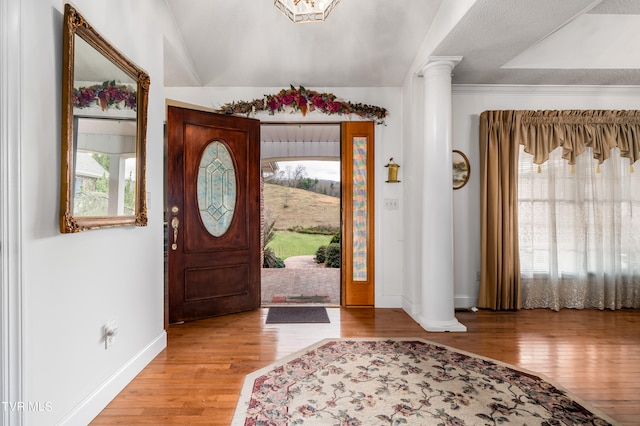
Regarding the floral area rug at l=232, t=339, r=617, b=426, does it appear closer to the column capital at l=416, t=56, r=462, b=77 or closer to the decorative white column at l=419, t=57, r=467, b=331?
the decorative white column at l=419, t=57, r=467, b=331

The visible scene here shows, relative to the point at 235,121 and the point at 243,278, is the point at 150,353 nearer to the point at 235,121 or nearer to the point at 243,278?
the point at 243,278

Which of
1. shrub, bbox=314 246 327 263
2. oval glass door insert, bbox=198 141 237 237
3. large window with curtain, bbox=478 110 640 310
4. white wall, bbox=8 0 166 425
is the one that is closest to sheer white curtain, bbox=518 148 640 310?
large window with curtain, bbox=478 110 640 310

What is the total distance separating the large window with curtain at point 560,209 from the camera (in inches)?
159

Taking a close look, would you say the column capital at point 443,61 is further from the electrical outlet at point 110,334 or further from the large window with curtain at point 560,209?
the electrical outlet at point 110,334

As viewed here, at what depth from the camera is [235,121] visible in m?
3.98

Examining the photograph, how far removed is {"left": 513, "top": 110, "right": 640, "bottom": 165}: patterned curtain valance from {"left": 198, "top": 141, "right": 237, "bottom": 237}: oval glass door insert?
3.35 m

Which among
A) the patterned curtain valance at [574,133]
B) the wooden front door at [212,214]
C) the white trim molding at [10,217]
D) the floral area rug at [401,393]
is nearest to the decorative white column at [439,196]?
the floral area rug at [401,393]

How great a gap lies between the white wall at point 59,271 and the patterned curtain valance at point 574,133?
407 centimetres

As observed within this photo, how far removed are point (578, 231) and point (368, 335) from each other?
2913 mm

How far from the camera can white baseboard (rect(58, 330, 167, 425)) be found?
177cm

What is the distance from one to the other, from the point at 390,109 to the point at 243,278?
105 inches

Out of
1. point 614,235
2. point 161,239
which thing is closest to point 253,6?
point 161,239

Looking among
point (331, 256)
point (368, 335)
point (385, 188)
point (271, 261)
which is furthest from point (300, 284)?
point (368, 335)

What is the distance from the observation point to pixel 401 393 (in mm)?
2121
